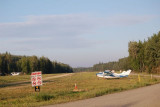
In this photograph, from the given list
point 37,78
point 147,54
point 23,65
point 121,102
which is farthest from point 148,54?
point 23,65

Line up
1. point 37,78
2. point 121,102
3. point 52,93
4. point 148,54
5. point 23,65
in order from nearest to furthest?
point 121,102 → point 37,78 → point 52,93 → point 148,54 → point 23,65

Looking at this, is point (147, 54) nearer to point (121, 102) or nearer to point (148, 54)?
point (148, 54)

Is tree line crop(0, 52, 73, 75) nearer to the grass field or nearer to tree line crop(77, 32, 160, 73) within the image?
tree line crop(77, 32, 160, 73)

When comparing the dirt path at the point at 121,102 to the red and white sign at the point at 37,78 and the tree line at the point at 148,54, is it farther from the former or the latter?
the tree line at the point at 148,54

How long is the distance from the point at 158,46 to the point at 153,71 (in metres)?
8.96

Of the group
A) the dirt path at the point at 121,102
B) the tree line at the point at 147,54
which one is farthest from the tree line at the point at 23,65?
the dirt path at the point at 121,102

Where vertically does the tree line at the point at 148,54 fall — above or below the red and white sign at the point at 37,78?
above

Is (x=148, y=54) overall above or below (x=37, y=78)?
above

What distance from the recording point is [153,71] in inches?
2601

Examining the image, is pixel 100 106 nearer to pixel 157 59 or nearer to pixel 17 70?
pixel 157 59

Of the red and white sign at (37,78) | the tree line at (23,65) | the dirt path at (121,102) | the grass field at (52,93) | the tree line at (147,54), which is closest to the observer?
the dirt path at (121,102)

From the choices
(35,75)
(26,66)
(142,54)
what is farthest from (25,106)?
(26,66)

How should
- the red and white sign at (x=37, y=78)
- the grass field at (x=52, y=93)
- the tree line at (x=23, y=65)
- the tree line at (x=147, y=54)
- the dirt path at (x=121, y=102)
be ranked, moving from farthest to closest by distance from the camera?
the tree line at (x=23, y=65) < the tree line at (x=147, y=54) < the red and white sign at (x=37, y=78) < the grass field at (x=52, y=93) < the dirt path at (x=121, y=102)

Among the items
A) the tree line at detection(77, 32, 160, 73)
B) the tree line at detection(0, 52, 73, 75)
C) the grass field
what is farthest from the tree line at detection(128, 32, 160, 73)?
the tree line at detection(0, 52, 73, 75)
